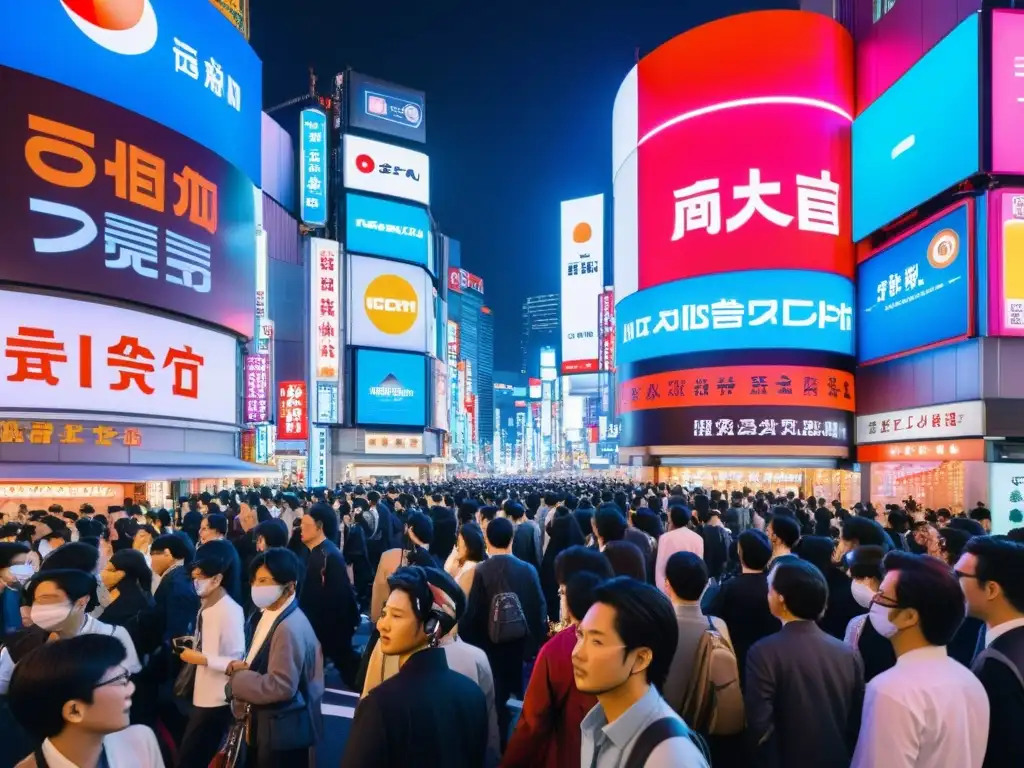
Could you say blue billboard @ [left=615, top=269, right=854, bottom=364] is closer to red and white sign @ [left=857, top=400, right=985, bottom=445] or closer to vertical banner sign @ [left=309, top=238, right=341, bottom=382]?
red and white sign @ [left=857, top=400, right=985, bottom=445]

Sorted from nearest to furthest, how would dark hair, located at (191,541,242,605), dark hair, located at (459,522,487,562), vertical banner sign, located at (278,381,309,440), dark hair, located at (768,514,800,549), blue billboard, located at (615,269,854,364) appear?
dark hair, located at (191,541,242,605) < dark hair, located at (459,522,487,562) < dark hair, located at (768,514,800,549) < blue billboard, located at (615,269,854,364) < vertical banner sign, located at (278,381,309,440)

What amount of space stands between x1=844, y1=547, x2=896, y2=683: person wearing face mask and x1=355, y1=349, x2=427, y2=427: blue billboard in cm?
3625

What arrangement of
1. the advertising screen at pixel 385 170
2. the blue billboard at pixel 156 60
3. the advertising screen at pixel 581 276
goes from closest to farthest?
the blue billboard at pixel 156 60, the advertising screen at pixel 385 170, the advertising screen at pixel 581 276

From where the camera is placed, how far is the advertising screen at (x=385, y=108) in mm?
40562

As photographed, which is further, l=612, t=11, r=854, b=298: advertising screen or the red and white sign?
l=612, t=11, r=854, b=298: advertising screen

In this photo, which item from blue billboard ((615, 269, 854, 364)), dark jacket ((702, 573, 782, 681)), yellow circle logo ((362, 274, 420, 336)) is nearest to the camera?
dark jacket ((702, 573, 782, 681))

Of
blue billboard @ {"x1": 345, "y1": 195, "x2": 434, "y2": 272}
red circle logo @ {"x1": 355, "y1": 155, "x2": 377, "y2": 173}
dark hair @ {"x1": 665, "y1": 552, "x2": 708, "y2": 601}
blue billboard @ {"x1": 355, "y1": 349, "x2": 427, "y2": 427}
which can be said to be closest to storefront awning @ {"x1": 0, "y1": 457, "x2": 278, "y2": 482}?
dark hair @ {"x1": 665, "y1": 552, "x2": 708, "y2": 601}

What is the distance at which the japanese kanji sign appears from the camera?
76.9 feet

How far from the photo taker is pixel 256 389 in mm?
25531

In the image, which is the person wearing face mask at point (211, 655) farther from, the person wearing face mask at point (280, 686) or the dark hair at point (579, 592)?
the dark hair at point (579, 592)

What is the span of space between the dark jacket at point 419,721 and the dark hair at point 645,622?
0.68m

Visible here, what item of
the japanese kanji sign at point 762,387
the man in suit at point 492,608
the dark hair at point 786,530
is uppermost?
the japanese kanji sign at point 762,387

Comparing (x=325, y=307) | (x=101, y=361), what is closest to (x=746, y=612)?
(x=101, y=361)

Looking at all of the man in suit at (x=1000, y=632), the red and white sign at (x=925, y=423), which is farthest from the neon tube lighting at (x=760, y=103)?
the man in suit at (x=1000, y=632)
